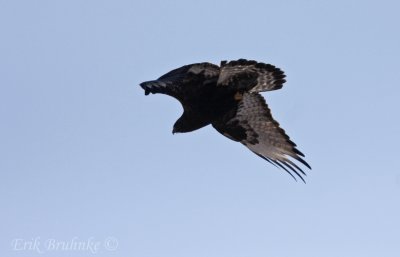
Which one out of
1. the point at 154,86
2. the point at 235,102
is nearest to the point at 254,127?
the point at 235,102

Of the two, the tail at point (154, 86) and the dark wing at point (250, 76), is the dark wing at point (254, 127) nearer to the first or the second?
the dark wing at point (250, 76)

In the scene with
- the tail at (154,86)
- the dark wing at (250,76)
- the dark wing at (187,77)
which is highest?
the dark wing at (250,76)

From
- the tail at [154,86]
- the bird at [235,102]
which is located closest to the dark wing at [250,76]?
the bird at [235,102]

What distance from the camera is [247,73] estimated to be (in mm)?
15195

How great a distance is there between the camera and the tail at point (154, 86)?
13.4 m

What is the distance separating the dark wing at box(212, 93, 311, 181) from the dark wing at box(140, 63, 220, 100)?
125 centimetres

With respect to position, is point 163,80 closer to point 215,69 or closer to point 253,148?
point 215,69

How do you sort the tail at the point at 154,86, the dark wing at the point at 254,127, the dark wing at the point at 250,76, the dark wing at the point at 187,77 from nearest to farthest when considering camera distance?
the tail at the point at 154,86 → the dark wing at the point at 187,77 → the dark wing at the point at 250,76 → the dark wing at the point at 254,127

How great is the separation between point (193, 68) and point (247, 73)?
1.09 metres

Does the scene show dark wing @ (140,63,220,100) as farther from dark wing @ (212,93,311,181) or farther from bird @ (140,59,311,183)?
dark wing @ (212,93,311,181)

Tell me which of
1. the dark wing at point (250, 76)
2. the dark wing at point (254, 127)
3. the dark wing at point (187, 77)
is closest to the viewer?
the dark wing at point (187, 77)

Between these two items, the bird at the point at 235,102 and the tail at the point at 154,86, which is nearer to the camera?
the tail at the point at 154,86

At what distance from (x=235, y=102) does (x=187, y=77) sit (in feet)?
4.16

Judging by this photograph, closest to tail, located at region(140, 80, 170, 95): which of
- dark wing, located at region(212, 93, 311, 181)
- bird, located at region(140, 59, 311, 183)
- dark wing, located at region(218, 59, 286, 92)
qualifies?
bird, located at region(140, 59, 311, 183)
